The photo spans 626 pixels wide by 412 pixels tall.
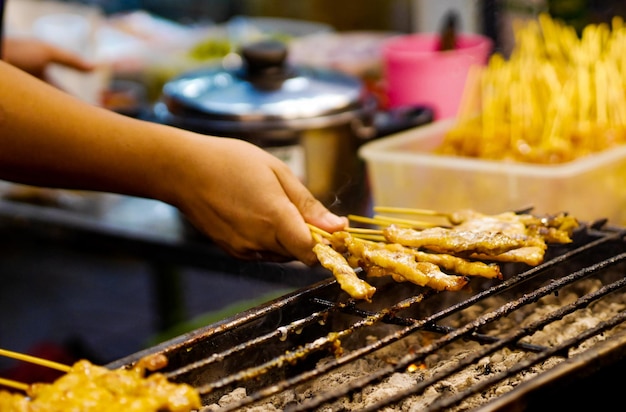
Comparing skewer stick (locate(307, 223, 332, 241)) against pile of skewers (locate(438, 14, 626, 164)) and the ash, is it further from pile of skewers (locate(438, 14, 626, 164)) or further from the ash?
pile of skewers (locate(438, 14, 626, 164))

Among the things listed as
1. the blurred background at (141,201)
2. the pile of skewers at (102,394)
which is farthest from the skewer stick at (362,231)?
the blurred background at (141,201)

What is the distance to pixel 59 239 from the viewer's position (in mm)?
3807

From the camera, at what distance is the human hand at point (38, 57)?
153 inches

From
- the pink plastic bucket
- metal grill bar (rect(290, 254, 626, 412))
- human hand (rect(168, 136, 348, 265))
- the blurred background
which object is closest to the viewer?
metal grill bar (rect(290, 254, 626, 412))

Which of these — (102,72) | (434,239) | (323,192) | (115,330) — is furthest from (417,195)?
(115,330)

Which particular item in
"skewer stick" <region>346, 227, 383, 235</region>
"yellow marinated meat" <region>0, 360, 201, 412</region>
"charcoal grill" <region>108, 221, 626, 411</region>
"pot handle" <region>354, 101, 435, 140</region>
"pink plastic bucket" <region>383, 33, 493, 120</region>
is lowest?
"charcoal grill" <region>108, 221, 626, 411</region>

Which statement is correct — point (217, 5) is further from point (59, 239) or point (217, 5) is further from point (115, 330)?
point (59, 239)

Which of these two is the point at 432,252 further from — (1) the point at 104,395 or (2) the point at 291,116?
(2) the point at 291,116

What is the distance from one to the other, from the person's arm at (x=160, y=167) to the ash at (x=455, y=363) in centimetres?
32

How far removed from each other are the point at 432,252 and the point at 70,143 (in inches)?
36.6

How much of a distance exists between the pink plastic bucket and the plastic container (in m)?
0.81

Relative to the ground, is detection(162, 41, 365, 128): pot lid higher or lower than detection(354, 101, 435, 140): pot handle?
higher

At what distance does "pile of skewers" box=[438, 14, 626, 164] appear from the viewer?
3.26 m

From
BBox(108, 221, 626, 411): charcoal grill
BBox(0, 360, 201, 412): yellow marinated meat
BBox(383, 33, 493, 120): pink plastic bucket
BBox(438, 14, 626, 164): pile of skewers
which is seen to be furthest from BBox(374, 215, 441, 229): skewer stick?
BBox(383, 33, 493, 120): pink plastic bucket
